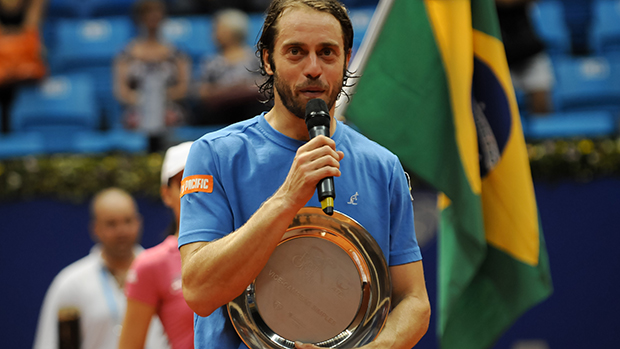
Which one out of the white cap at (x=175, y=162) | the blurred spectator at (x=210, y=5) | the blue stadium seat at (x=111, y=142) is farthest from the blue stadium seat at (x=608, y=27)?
the white cap at (x=175, y=162)

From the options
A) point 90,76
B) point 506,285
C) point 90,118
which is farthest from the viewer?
point 90,76

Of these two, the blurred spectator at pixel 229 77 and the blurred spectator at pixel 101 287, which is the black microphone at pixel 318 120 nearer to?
the blurred spectator at pixel 101 287

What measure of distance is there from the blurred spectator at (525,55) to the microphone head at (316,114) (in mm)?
4205

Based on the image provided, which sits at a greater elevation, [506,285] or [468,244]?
[468,244]

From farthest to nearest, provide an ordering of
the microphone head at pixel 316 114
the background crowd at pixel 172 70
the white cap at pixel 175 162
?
the background crowd at pixel 172 70, the white cap at pixel 175 162, the microphone head at pixel 316 114

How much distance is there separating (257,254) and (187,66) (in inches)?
192

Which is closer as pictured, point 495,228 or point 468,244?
point 468,244

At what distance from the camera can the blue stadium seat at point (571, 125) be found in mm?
5168

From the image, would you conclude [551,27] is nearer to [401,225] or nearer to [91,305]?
[91,305]

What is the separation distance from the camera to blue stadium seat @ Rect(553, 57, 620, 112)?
5.95m

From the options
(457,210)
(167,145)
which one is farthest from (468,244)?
(167,145)

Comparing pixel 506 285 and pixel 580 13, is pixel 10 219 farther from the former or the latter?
pixel 580 13

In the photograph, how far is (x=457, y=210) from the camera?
2.78m

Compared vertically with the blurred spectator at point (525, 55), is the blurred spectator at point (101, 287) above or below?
below
